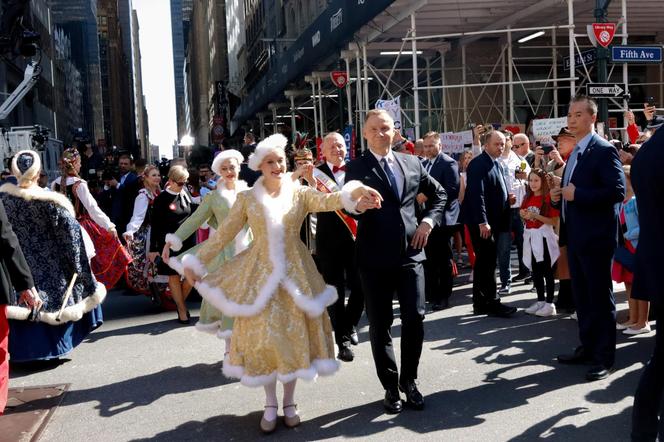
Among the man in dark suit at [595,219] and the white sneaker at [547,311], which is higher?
the man in dark suit at [595,219]

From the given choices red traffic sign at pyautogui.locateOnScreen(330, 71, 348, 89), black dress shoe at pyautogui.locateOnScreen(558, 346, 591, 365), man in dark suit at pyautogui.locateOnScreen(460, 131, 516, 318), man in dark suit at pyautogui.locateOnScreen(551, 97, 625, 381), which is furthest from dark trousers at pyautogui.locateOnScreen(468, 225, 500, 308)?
red traffic sign at pyautogui.locateOnScreen(330, 71, 348, 89)

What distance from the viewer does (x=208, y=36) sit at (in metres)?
113

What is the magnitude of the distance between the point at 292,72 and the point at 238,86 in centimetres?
4849

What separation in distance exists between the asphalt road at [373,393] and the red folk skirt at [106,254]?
1487 millimetres

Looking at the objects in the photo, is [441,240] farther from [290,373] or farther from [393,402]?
[290,373]

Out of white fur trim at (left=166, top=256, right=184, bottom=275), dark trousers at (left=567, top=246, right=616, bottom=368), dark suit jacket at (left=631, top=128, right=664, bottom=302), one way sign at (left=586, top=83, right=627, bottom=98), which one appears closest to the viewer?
dark suit jacket at (left=631, top=128, right=664, bottom=302)

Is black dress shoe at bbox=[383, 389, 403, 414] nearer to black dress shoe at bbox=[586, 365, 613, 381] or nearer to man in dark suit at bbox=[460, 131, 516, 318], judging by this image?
black dress shoe at bbox=[586, 365, 613, 381]

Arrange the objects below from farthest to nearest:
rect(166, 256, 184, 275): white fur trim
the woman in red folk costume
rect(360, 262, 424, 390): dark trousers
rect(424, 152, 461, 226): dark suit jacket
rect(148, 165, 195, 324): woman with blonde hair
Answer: the woman in red folk costume, rect(148, 165, 195, 324): woman with blonde hair, rect(424, 152, 461, 226): dark suit jacket, rect(166, 256, 184, 275): white fur trim, rect(360, 262, 424, 390): dark trousers

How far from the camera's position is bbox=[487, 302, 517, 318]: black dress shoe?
310 inches

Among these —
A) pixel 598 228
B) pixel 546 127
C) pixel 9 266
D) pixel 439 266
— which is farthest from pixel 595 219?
pixel 546 127

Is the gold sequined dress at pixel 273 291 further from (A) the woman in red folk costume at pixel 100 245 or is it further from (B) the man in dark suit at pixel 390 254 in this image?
(A) the woman in red folk costume at pixel 100 245

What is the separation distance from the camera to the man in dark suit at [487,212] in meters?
7.91

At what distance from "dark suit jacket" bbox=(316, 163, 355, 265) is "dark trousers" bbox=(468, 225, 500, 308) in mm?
1772

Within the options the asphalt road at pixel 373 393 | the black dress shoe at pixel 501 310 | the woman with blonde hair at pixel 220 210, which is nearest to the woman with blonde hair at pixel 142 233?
the asphalt road at pixel 373 393
